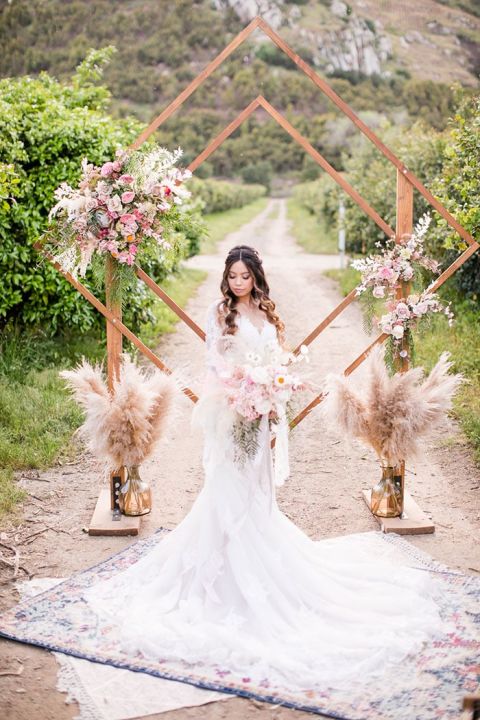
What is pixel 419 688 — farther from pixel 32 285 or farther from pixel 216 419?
pixel 32 285

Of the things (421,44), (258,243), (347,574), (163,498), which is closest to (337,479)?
(163,498)

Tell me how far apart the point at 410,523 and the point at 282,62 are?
54317 millimetres

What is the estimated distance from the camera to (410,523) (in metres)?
5.40

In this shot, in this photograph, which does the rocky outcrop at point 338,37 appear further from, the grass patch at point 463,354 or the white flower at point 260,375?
the white flower at point 260,375

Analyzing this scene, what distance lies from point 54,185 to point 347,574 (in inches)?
220

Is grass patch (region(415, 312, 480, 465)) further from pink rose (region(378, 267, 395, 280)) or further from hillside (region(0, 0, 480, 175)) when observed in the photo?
hillside (region(0, 0, 480, 175))

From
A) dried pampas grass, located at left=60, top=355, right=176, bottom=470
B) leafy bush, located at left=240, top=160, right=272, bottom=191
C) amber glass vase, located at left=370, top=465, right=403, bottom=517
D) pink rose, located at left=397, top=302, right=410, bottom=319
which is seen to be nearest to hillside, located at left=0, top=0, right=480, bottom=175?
leafy bush, located at left=240, top=160, right=272, bottom=191

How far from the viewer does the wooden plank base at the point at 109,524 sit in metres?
5.31

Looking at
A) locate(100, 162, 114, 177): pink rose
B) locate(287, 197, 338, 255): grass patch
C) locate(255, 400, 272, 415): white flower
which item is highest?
locate(287, 197, 338, 255): grass patch

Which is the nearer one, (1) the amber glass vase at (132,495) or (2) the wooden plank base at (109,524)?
(2) the wooden plank base at (109,524)

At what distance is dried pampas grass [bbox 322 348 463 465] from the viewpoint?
5211mm

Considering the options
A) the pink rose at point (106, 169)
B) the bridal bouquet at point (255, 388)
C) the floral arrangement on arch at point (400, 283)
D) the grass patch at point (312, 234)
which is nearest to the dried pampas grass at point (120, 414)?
the bridal bouquet at point (255, 388)

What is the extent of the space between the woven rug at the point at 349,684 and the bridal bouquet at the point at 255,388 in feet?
3.78

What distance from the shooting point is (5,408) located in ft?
23.5
